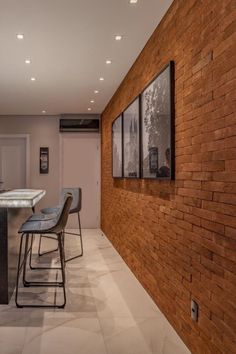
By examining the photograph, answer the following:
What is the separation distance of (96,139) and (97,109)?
0.80m

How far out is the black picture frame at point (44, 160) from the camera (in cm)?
771

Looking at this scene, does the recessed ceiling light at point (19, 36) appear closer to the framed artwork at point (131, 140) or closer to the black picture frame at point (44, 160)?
the framed artwork at point (131, 140)

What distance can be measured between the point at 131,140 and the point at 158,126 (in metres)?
1.16

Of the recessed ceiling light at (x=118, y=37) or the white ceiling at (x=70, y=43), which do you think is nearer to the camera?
the white ceiling at (x=70, y=43)

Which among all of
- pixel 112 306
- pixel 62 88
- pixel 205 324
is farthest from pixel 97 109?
pixel 205 324

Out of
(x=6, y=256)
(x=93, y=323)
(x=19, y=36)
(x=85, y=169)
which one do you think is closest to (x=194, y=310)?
(x=93, y=323)

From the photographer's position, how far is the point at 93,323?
278 centimetres

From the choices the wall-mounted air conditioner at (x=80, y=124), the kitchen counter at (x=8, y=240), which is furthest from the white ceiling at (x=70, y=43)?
the wall-mounted air conditioner at (x=80, y=124)

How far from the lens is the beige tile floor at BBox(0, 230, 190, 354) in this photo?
238 centimetres

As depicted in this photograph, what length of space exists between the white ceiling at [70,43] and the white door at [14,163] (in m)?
2.12

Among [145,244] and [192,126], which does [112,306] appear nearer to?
[145,244]

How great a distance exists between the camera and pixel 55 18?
2.94m

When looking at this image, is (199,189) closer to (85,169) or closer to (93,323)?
(93,323)

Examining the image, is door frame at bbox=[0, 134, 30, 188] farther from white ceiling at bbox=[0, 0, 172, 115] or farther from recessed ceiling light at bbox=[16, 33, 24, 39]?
recessed ceiling light at bbox=[16, 33, 24, 39]
